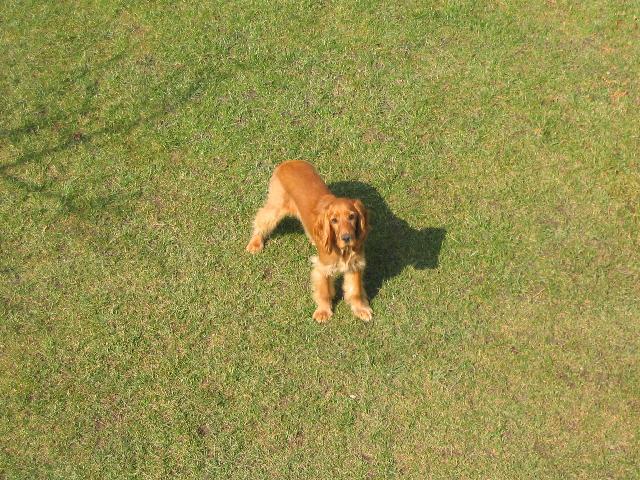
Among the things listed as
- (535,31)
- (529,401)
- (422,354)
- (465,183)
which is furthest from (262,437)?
(535,31)

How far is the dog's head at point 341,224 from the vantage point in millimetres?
4734

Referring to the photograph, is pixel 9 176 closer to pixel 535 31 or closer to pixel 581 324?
pixel 581 324

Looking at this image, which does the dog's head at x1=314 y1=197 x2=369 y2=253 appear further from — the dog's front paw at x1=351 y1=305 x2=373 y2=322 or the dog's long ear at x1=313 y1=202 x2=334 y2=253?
the dog's front paw at x1=351 y1=305 x2=373 y2=322

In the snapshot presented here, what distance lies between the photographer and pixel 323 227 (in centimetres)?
486

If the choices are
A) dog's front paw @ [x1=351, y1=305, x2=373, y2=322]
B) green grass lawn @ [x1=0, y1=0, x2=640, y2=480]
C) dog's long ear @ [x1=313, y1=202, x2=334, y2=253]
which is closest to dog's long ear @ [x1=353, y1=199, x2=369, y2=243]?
dog's long ear @ [x1=313, y1=202, x2=334, y2=253]

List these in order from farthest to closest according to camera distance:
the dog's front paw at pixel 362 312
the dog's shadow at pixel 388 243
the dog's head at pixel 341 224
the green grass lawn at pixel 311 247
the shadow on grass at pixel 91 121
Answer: the shadow on grass at pixel 91 121
the dog's shadow at pixel 388 243
the dog's front paw at pixel 362 312
the green grass lawn at pixel 311 247
the dog's head at pixel 341 224

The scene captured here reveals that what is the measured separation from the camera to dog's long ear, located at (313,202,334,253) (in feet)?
15.8

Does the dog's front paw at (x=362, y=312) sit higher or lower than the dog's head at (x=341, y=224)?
lower

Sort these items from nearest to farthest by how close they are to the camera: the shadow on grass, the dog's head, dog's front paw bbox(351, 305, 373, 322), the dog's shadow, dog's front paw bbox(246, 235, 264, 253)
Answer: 1. the dog's head
2. dog's front paw bbox(351, 305, 373, 322)
3. the dog's shadow
4. dog's front paw bbox(246, 235, 264, 253)
5. the shadow on grass

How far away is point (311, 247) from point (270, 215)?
1.95 ft

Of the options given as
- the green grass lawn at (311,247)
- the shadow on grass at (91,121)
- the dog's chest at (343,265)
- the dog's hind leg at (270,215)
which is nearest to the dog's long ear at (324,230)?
the dog's chest at (343,265)

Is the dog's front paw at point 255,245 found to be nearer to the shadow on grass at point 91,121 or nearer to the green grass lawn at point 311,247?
the green grass lawn at point 311,247

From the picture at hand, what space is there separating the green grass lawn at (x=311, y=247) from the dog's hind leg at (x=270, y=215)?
6.7 inches

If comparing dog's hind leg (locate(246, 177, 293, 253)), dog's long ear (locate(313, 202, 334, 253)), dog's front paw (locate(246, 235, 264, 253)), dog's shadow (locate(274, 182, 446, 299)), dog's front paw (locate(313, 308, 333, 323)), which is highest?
dog's long ear (locate(313, 202, 334, 253))
